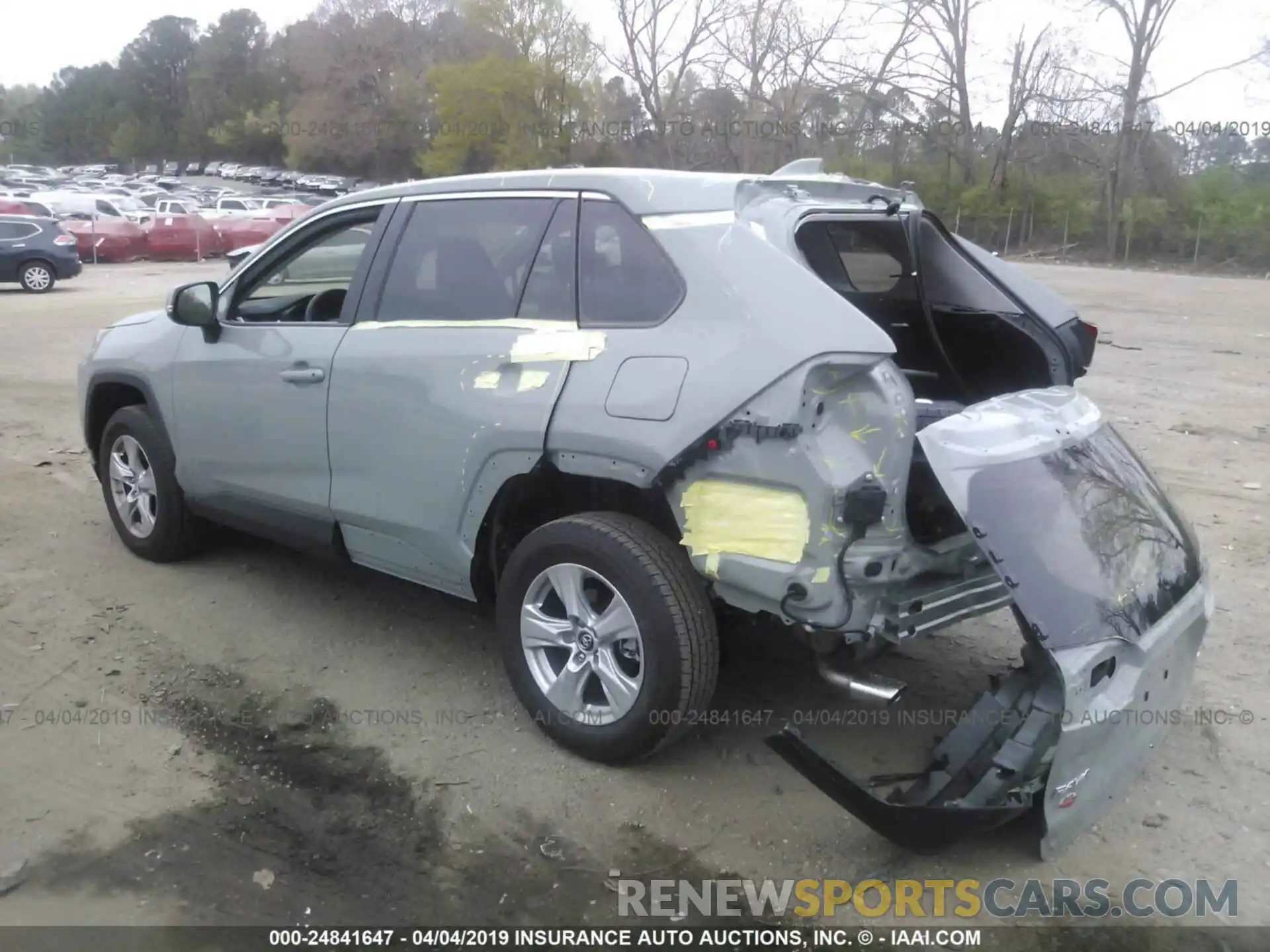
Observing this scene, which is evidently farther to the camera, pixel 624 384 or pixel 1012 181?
pixel 1012 181

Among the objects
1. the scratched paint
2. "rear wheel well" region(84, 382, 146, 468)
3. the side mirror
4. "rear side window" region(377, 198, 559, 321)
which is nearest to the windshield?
the scratched paint

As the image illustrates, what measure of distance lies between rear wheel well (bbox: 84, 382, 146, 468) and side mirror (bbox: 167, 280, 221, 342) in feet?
2.56

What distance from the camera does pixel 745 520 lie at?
127 inches

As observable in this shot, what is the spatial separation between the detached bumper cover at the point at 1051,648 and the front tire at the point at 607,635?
1.65ft

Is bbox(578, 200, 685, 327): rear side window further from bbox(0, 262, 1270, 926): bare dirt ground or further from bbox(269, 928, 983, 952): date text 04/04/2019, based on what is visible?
bbox(269, 928, 983, 952): date text 04/04/2019

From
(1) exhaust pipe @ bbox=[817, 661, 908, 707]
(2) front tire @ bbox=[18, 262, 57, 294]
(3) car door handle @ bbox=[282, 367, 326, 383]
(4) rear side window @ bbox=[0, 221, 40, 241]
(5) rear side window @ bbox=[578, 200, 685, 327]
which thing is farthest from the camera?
(2) front tire @ bbox=[18, 262, 57, 294]

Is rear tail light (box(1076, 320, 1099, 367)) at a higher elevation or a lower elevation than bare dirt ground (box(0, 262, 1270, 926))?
higher

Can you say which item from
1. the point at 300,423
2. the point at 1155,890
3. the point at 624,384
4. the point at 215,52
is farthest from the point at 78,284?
the point at 215,52

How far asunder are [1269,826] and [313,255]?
13.7 ft

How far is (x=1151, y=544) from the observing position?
3.32 m

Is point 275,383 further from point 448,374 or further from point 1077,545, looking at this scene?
point 1077,545

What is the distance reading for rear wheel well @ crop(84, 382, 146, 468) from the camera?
5.51 m

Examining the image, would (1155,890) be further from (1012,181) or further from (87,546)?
Answer: (1012,181)

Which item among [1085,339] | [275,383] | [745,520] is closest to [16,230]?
[275,383]
